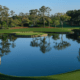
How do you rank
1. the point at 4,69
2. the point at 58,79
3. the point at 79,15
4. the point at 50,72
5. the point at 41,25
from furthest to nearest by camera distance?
1. the point at 79,15
2. the point at 41,25
3. the point at 4,69
4. the point at 50,72
5. the point at 58,79

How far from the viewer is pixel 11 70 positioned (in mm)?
12016

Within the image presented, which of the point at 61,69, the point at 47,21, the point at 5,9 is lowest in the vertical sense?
the point at 61,69

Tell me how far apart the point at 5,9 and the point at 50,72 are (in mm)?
90818

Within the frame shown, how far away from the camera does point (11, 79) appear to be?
29.8 feet

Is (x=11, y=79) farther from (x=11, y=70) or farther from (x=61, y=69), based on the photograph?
(x=61, y=69)

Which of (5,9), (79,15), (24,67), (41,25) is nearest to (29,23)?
(41,25)

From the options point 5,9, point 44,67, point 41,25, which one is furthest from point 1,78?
point 5,9

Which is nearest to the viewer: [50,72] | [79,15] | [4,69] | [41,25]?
[50,72]

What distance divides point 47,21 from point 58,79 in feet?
285

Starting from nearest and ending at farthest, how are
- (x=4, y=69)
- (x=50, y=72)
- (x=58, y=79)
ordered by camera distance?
(x=58, y=79) → (x=50, y=72) → (x=4, y=69)

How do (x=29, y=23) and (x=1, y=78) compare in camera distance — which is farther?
(x=29, y=23)

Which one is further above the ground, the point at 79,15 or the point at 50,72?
the point at 79,15

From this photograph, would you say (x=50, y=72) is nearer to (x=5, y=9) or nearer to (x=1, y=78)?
(x=1, y=78)

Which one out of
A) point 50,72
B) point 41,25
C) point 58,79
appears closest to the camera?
point 58,79
